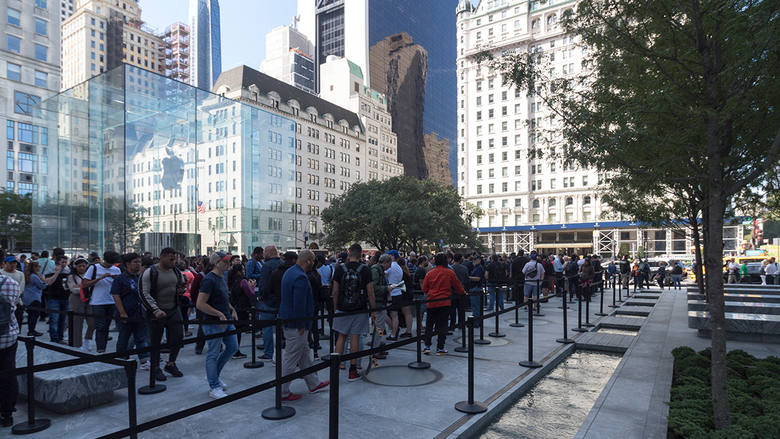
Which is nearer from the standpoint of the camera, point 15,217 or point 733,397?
point 733,397

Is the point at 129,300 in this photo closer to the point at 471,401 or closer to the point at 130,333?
the point at 130,333

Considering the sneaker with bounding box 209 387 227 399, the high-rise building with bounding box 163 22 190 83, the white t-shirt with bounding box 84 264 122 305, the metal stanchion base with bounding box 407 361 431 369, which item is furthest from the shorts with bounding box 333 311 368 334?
the high-rise building with bounding box 163 22 190 83

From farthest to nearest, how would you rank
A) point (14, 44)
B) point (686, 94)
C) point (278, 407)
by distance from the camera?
point (14, 44)
point (686, 94)
point (278, 407)

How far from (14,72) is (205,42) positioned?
150 meters

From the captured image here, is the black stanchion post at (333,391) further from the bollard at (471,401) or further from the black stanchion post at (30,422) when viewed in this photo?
the black stanchion post at (30,422)

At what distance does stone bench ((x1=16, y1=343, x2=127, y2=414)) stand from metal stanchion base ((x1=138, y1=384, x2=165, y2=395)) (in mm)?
325

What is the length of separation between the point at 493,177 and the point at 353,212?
50.3 metres

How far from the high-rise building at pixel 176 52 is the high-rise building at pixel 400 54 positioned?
47.8 m

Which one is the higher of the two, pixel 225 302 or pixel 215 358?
pixel 225 302

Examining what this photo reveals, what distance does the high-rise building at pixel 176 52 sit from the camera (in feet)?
488

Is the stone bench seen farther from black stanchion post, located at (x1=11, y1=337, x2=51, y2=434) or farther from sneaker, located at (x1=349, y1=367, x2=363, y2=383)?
sneaker, located at (x1=349, y1=367, x2=363, y2=383)

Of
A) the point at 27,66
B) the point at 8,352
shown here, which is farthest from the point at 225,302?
the point at 27,66

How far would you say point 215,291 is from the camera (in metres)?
6.70

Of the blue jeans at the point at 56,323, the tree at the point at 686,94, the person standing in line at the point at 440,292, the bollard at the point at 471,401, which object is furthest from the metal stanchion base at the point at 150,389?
the tree at the point at 686,94
